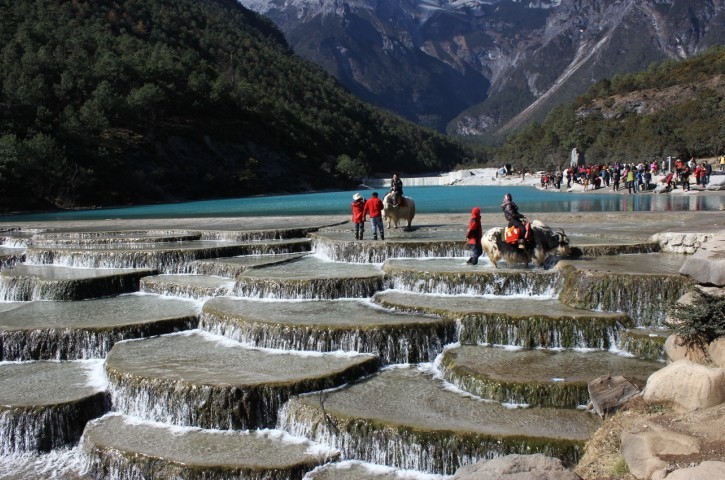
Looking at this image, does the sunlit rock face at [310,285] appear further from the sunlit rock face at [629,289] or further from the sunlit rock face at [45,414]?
the sunlit rock face at [45,414]

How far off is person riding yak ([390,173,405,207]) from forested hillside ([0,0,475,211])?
125 feet

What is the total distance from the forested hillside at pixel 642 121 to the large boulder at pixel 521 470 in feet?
249

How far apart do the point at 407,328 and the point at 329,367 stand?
1755mm

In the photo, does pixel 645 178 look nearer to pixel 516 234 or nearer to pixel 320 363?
pixel 516 234

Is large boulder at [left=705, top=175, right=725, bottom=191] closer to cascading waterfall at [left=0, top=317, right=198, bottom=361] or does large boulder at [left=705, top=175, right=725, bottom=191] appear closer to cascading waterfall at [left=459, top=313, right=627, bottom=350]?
cascading waterfall at [left=459, top=313, right=627, bottom=350]

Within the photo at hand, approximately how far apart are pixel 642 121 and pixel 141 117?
6728cm

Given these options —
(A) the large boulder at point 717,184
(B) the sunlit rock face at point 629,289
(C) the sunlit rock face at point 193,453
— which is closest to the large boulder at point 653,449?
(C) the sunlit rock face at point 193,453

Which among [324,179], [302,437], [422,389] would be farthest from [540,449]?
[324,179]

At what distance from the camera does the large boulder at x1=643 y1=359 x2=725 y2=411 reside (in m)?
7.70

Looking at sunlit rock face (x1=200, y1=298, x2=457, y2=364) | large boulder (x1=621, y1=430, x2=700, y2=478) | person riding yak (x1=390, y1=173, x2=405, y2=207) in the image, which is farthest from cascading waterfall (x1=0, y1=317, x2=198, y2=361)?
large boulder (x1=621, y1=430, x2=700, y2=478)

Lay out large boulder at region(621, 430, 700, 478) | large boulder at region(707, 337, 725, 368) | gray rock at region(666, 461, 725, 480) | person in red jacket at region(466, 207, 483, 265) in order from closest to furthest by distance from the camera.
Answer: gray rock at region(666, 461, 725, 480)
large boulder at region(621, 430, 700, 478)
large boulder at region(707, 337, 725, 368)
person in red jacket at region(466, 207, 483, 265)

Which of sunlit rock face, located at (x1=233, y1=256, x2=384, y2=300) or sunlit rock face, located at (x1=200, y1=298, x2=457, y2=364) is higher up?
sunlit rock face, located at (x1=233, y1=256, x2=384, y2=300)

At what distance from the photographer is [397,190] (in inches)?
870

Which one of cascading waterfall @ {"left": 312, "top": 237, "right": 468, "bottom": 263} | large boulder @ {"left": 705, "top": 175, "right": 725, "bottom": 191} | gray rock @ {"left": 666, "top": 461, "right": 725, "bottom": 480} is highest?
large boulder @ {"left": 705, "top": 175, "right": 725, "bottom": 191}
